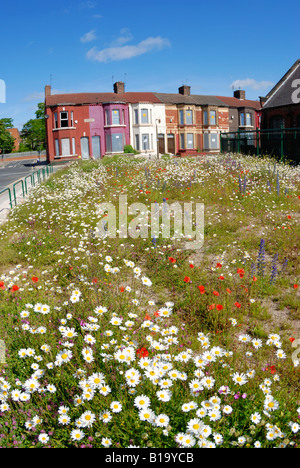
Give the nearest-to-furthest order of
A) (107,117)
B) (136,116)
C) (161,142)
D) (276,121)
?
(276,121), (107,117), (136,116), (161,142)

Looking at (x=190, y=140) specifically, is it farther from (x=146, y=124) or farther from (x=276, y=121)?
(x=276, y=121)

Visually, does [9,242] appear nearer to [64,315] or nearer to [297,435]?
[64,315]

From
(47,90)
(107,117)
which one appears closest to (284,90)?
(107,117)

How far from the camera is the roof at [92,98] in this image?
42.7m

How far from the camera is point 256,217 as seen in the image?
32.8ft

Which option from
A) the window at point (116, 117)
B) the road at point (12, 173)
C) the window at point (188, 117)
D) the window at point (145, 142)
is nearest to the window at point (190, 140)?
the window at point (188, 117)

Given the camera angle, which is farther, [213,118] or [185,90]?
[185,90]

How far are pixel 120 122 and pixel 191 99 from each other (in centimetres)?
1223

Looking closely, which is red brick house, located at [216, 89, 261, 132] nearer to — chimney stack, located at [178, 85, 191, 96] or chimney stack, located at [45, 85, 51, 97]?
chimney stack, located at [178, 85, 191, 96]

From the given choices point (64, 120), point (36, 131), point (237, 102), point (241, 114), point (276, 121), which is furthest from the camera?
point (36, 131)

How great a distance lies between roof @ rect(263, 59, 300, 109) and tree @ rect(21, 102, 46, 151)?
5411 centimetres

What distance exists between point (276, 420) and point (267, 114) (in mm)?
32315

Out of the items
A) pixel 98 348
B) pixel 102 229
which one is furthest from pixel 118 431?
pixel 102 229

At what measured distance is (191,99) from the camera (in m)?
50.2
